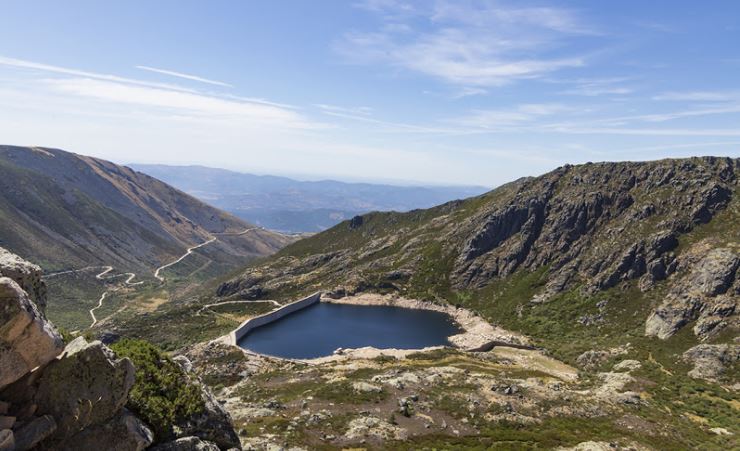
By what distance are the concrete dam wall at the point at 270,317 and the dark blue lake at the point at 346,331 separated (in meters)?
1.88

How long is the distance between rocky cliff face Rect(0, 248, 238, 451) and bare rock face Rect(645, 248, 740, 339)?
123575 millimetres

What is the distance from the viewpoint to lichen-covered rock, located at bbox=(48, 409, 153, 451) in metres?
22.9

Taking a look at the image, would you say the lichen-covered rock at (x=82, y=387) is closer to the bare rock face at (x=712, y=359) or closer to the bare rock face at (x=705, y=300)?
the bare rock face at (x=712, y=359)

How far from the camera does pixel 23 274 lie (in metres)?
26.3

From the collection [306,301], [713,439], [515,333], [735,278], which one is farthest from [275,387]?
[735,278]

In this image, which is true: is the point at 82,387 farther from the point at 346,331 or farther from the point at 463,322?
the point at 463,322

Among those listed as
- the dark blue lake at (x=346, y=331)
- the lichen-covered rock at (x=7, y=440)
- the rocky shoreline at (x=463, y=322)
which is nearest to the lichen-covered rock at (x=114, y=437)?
→ the lichen-covered rock at (x=7, y=440)

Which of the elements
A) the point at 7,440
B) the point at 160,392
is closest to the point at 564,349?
the point at 160,392

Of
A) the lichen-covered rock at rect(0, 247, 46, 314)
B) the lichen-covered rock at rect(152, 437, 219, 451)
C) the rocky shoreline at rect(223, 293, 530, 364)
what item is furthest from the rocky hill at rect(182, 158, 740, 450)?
the lichen-covered rock at rect(0, 247, 46, 314)

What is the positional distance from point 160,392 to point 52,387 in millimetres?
8670

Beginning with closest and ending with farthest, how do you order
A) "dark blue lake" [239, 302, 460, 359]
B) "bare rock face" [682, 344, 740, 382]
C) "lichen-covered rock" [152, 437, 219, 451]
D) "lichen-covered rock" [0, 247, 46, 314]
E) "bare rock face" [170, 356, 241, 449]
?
"lichen-covered rock" [0, 247, 46, 314], "lichen-covered rock" [152, 437, 219, 451], "bare rock face" [170, 356, 241, 449], "bare rock face" [682, 344, 740, 382], "dark blue lake" [239, 302, 460, 359]

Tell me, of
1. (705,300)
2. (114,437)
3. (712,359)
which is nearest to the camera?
(114,437)

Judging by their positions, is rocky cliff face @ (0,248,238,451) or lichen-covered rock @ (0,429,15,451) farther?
rocky cliff face @ (0,248,238,451)

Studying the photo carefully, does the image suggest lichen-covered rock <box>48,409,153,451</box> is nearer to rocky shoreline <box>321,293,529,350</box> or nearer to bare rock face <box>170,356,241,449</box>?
bare rock face <box>170,356,241,449</box>
